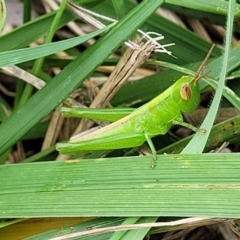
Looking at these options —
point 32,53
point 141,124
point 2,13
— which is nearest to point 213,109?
point 141,124

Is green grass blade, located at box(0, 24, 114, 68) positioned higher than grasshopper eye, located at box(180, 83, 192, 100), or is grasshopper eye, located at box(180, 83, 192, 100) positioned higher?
green grass blade, located at box(0, 24, 114, 68)

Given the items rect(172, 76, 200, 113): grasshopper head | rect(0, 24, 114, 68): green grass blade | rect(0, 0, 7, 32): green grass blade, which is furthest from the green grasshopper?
rect(0, 0, 7, 32): green grass blade

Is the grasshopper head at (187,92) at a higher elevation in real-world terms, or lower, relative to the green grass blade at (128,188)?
higher

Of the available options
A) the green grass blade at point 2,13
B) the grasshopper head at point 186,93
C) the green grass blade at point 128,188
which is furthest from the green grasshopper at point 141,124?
the green grass blade at point 2,13

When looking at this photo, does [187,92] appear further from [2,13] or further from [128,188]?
[2,13]

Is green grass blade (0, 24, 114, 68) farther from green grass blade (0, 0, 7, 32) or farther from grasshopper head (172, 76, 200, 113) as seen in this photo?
grasshopper head (172, 76, 200, 113)

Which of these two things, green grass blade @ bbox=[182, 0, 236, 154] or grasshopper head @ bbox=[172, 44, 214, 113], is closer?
green grass blade @ bbox=[182, 0, 236, 154]

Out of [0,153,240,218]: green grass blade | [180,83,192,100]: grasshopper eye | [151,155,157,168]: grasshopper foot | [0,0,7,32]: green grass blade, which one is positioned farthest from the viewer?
[0,0,7,32]: green grass blade

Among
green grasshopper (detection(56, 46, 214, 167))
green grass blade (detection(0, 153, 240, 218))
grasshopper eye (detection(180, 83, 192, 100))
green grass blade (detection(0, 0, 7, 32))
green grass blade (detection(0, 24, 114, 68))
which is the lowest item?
green grass blade (detection(0, 153, 240, 218))

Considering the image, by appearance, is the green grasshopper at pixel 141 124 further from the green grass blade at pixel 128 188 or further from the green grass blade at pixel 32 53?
the green grass blade at pixel 32 53

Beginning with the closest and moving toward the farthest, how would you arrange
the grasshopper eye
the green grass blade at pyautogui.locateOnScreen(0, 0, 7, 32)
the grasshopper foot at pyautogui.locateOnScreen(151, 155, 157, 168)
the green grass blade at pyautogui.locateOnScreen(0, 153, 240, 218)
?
the green grass blade at pyautogui.locateOnScreen(0, 153, 240, 218) → the grasshopper foot at pyautogui.locateOnScreen(151, 155, 157, 168) → the grasshopper eye → the green grass blade at pyautogui.locateOnScreen(0, 0, 7, 32)
